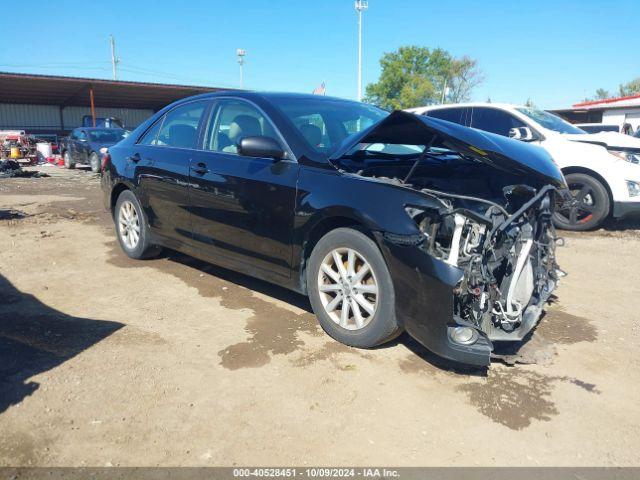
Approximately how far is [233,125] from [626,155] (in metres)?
5.85

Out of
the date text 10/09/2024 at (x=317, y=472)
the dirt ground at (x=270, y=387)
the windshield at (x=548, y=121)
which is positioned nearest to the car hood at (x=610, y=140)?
the windshield at (x=548, y=121)

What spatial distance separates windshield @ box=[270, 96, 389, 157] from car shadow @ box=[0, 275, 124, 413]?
6.71ft

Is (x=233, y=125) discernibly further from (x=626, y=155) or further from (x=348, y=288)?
(x=626, y=155)

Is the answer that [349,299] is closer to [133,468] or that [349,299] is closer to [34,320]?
[133,468]

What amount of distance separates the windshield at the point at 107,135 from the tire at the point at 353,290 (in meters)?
16.1

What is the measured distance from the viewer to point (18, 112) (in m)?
35.1

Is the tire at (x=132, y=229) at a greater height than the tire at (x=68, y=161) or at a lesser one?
lesser

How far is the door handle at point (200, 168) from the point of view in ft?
14.3

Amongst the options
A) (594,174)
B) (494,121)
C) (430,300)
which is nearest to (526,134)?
(494,121)

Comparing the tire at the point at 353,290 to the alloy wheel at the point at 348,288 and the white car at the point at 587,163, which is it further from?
the white car at the point at 587,163

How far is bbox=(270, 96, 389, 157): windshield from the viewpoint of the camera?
3.95m

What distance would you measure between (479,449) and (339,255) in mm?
1483

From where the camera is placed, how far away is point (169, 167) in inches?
188

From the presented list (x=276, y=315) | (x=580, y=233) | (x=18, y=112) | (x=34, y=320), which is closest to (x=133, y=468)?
(x=276, y=315)
